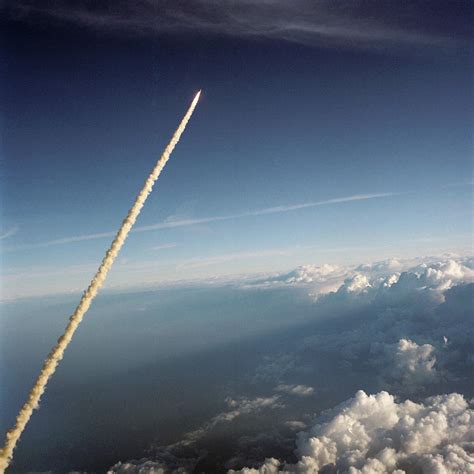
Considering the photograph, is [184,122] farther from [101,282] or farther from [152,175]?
[101,282]

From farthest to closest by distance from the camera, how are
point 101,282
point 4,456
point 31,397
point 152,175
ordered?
point 152,175
point 101,282
point 31,397
point 4,456

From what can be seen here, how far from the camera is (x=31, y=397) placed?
35.9 metres

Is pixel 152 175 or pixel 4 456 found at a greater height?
pixel 152 175

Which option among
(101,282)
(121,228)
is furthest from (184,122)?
(101,282)

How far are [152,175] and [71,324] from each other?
23733 millimetres

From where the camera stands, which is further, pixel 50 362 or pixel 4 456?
pixel 50 362

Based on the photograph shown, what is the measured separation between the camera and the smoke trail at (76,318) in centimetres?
3362

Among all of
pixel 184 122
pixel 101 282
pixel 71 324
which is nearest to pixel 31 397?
pixel 71 324

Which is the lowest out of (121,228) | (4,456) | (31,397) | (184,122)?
(4,456)

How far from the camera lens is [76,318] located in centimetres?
3909

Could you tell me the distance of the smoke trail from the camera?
33625 millimetres

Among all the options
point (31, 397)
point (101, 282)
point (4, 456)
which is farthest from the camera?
point (101, 282)

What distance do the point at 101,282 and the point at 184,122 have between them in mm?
27935

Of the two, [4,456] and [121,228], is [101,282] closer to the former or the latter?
[121,228]
